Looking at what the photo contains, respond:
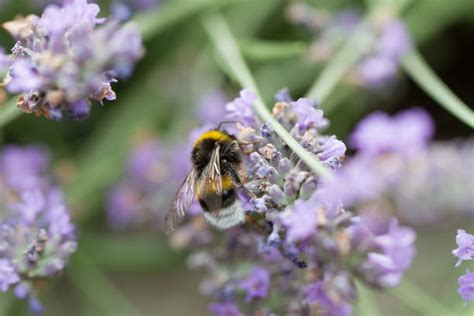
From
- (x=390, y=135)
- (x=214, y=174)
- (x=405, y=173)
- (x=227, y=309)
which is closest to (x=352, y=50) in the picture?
(x=390, y=135)

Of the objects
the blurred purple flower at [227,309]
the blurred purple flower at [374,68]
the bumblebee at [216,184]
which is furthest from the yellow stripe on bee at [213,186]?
the blurred purple flower at [374,68]

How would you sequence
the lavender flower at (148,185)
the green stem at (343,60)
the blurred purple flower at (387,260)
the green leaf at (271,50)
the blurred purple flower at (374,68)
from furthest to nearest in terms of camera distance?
the lavender flower at (148,185) < the blurred purple flower at (374,68) < the green stem at (343,60) < the green leaf at (271,50) < the blurred purple flower at (387,260)

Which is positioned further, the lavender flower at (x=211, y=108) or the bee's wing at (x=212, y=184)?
the lavender flower at (x=211, y=108)

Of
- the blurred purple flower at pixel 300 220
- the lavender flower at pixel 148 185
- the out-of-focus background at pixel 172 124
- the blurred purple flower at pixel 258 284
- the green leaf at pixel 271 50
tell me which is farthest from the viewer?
the out-of-focus background at pixel 172 124

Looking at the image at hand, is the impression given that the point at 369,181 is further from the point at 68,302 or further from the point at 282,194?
the point at 68,302

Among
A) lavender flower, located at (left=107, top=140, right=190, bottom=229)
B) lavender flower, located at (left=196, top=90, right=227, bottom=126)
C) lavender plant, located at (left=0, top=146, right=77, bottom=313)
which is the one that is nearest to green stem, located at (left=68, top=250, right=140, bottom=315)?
lavender flower, located at (left=107, top=140, right=190, bottom=229)

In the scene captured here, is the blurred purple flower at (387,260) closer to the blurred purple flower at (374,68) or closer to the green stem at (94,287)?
the blurred purple flower at (374,68)

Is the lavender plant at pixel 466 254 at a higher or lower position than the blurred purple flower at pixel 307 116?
lower

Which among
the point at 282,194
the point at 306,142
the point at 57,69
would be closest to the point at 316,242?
the point at 282,194

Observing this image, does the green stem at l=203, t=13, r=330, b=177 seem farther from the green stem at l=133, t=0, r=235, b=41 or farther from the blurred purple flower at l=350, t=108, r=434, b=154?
the blurred purple flower at l=350, t=108, r=434, b=154
